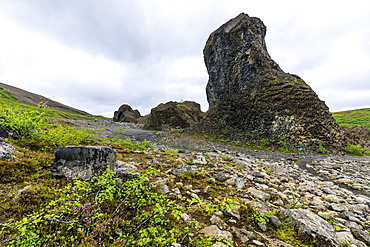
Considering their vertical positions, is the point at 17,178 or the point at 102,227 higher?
the point at 17,178

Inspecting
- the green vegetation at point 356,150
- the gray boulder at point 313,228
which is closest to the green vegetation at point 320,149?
the green vegetation at point 356,150

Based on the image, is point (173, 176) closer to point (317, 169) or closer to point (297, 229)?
point (297, 229)

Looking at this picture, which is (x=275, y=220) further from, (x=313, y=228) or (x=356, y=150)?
(x=356, y=150)

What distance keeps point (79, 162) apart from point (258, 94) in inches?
800

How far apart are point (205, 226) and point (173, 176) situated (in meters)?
2.33

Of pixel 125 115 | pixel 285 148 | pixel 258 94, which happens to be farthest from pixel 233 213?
pixel 125 115

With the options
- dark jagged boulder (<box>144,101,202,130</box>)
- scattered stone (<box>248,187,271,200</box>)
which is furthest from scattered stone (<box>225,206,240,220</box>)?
dark jagged boulder (<box>144,101,202,130</box>)

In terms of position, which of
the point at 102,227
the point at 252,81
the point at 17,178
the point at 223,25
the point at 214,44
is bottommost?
the point at 102,227

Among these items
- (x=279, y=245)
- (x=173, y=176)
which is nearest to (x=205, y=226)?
(x=279, y=245)

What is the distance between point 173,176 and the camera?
4812 millimetres

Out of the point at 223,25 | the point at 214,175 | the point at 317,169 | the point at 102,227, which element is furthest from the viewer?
the point at 223,25

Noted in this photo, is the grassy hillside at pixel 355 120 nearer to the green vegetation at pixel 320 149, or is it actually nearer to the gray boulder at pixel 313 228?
the green vegetation at pixel 320 149

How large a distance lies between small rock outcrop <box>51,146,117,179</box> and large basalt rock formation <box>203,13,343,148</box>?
1708 centimetres

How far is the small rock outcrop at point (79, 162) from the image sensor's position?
3.37 m
